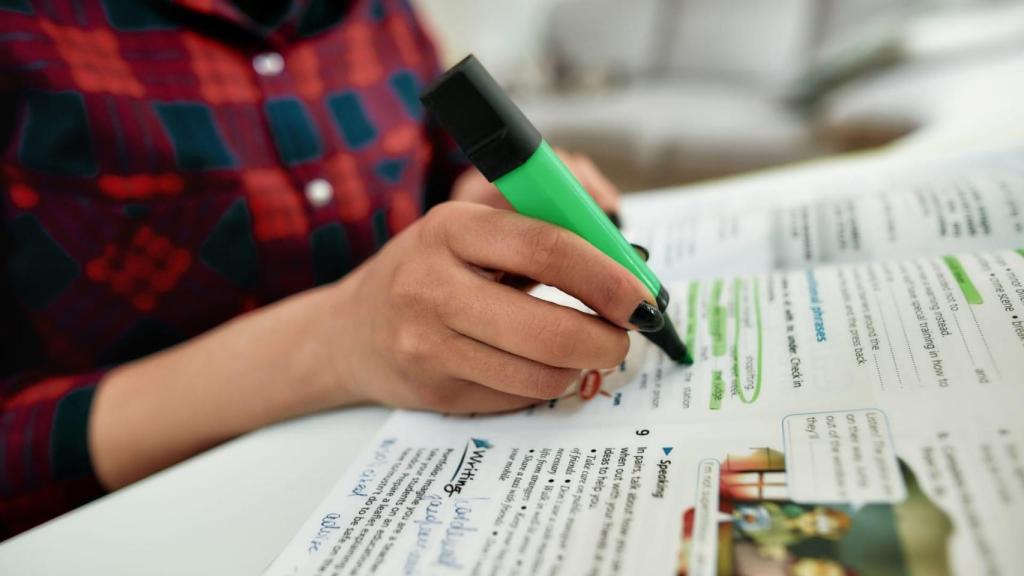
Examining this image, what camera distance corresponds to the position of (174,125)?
48 cm

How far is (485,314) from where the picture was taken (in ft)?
0.92

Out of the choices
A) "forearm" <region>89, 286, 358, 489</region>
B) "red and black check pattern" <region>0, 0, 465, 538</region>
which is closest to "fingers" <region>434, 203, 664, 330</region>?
"forearm" <region>89, 286, 358, 489</region>

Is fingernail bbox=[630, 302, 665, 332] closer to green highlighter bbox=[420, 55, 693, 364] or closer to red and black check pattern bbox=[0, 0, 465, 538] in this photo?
green highlighter bbox=[420, 55, 693, 364]

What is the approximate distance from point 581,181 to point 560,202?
0.71 ft

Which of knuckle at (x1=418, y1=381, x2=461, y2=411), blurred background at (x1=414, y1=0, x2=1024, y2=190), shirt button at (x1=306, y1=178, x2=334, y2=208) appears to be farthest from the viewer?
blurred background at (x1=414, y1=0, x2=1024, y2=190)

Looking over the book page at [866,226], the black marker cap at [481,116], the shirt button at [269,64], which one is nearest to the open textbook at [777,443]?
the book page at [866,226]

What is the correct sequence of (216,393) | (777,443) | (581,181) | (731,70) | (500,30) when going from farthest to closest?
(500,30), (731,70), (581,181), (216,393), (777,443)

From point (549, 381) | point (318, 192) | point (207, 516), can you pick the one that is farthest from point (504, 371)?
point (318, 192)

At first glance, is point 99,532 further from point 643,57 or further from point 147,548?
point 643,57

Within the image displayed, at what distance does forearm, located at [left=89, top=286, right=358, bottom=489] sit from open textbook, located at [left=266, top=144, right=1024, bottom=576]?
7cm

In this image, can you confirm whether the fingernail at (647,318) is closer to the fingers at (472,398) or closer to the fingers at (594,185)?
the fingers at (472,398)

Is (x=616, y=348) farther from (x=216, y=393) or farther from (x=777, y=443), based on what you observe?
(x=216, y=393)

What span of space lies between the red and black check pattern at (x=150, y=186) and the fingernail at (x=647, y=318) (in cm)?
32

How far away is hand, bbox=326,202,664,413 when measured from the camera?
0.89 ft
